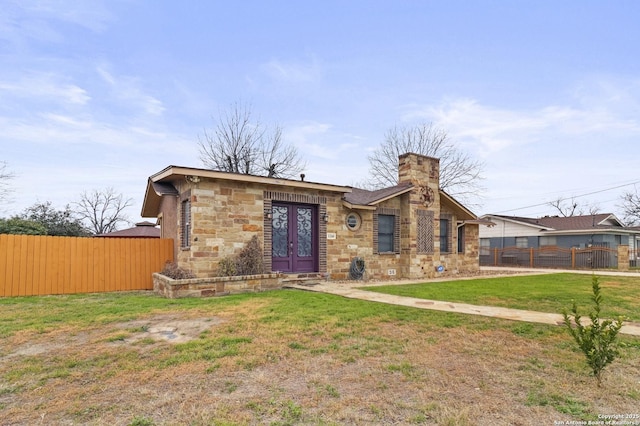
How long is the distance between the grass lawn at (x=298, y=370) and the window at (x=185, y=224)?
399cm

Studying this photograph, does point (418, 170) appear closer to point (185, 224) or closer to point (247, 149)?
point (185, 224)

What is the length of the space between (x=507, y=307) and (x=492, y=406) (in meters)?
5.17

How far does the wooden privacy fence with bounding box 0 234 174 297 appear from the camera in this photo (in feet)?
32.9

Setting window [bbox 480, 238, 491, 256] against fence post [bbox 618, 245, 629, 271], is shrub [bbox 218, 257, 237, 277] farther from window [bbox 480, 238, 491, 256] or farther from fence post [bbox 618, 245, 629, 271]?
window [bbox 480, 238, 491, 256]

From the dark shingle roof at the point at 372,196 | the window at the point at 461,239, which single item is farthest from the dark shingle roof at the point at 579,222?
the dark shingle roof at the point at 372,196

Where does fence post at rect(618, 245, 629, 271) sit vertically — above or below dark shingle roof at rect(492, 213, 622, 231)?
below

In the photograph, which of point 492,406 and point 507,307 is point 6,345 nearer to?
point 492,406

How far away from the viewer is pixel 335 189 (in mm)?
12648

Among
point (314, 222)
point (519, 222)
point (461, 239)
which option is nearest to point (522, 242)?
point (519, 222)

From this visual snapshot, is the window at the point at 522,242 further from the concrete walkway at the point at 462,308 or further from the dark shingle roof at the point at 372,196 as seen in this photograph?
the concrete walkway at the point at 462,308

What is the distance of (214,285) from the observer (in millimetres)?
9414

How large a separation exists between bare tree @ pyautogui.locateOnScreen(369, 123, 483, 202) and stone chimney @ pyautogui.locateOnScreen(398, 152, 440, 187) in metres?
15.1

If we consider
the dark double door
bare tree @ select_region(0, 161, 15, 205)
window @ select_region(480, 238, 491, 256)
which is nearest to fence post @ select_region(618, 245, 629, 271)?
window @ select_region(480, 238, 491, 256)

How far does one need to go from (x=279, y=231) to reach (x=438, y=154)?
22.0 meters
